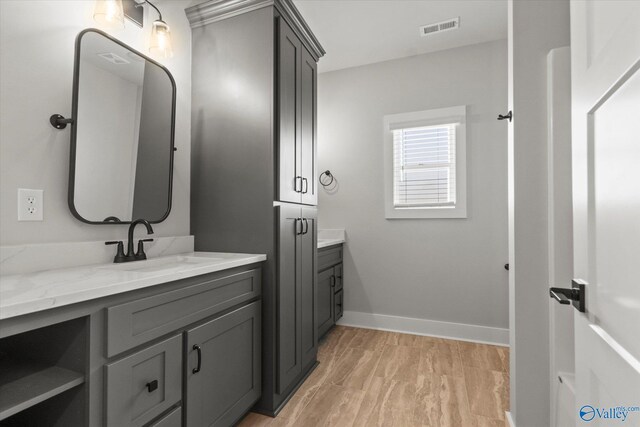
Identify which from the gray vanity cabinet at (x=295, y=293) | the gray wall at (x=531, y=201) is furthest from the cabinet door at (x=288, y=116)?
the gray wall at (x=531, y=201)

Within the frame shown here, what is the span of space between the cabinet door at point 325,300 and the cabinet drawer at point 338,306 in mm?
117

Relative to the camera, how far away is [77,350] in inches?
38.2

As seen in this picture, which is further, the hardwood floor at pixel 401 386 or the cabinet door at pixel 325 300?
the cabinet door at pixel 325 300

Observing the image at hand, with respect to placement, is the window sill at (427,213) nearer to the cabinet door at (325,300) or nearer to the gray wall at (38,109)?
the cabinet door at (325,300)

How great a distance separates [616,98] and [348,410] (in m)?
1.88

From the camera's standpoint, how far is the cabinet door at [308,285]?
217 cm

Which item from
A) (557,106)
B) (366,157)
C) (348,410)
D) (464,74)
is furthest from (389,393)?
(464,74)

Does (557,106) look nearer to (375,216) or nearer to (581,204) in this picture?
(581,204)

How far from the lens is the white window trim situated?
2.95m

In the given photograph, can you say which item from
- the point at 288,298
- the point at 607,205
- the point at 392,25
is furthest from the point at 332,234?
the point at 607,205

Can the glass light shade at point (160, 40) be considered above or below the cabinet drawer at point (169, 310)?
above

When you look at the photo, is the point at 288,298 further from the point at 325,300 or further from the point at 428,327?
the point at 428,327

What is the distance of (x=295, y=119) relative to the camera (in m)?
2.09

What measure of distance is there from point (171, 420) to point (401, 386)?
4.83ft
